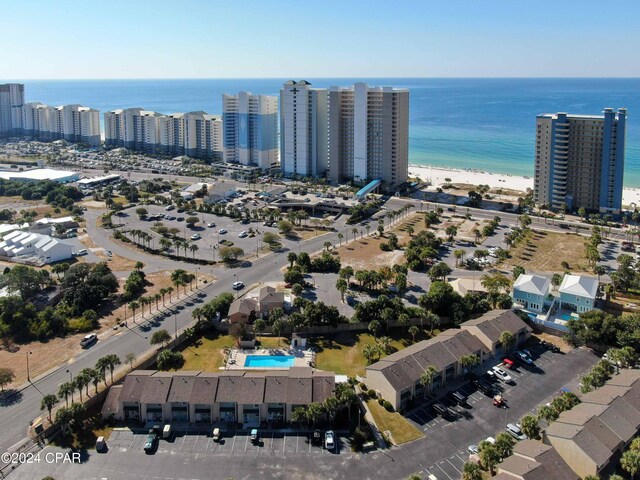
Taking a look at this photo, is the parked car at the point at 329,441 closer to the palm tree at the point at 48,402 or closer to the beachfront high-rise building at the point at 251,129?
the palm tree at the point at 48,402

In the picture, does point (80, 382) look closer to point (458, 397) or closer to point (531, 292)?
point (458, 397)

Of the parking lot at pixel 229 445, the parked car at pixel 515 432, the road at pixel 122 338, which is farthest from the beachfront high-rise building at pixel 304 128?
the parked car at pixel 515 432

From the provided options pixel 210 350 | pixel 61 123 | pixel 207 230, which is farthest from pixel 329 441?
pixel 61 123

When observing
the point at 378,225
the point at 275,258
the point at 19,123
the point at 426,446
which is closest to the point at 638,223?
the point at 378,225

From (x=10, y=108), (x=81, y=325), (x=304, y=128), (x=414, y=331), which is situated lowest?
(x=81, y=325)

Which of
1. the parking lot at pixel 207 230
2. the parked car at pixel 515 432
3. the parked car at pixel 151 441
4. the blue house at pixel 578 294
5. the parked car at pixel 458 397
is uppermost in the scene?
the parking lot at pixel 207 230

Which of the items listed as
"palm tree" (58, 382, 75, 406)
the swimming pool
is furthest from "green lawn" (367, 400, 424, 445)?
"palm tree" (58, 382, 75, 406)
